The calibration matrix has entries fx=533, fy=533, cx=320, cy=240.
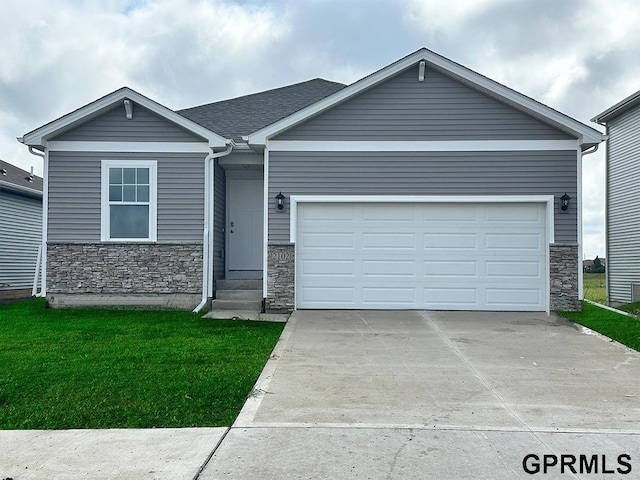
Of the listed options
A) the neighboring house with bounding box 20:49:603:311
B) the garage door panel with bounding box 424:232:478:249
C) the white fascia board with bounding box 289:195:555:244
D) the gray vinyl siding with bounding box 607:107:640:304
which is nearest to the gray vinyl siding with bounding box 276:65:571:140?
the neighboring house with bounding box 20:49:603:311

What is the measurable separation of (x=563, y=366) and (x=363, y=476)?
13.4 feet

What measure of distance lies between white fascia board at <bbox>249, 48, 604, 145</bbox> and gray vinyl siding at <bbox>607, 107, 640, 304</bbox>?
5.64 m

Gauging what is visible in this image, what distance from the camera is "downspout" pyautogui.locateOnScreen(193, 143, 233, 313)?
35.9 ft

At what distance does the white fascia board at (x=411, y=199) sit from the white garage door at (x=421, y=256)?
13 centimetres

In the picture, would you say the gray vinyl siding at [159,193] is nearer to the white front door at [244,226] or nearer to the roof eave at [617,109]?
the white front door at [244,226]

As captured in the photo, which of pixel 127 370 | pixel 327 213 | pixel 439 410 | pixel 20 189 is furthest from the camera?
pixel 20 189

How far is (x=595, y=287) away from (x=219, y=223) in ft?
61.6

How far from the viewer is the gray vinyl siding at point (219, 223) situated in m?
11.4

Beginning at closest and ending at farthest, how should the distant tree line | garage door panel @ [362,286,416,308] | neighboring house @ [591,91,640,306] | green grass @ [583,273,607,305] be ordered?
garage door panel @ [362,286,416,308] → neighboring house @ [591,91,640,306] → green grass @ [583,273,607,305] → the distant tree line

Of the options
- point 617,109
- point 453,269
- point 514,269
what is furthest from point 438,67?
point 617,109

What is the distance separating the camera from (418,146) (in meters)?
10.6

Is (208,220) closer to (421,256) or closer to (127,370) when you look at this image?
(421,256)

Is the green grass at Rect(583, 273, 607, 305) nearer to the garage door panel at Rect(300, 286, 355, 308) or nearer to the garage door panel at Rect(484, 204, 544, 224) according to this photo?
the garage door panel at Rect(484, 204, 544, 224)

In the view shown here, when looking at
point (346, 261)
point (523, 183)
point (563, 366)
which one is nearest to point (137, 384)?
point (563, 366)
